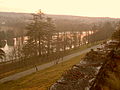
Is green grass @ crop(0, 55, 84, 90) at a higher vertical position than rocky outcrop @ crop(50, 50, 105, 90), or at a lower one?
lower

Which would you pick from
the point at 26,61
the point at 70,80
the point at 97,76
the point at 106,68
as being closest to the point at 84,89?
the point at 70,80

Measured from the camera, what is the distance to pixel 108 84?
6.03 meters

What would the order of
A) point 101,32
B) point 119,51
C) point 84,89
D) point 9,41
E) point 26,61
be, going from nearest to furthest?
point 84,89, point 119,51, point 26,61, point 101,32, point 9,41

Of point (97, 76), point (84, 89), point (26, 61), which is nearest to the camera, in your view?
point (84, 89)

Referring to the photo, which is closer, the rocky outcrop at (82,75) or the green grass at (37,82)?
the rocky outcrop at (82,75)

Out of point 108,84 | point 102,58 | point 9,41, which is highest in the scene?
point 102,58

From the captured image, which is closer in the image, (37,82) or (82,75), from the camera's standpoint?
(82,75)

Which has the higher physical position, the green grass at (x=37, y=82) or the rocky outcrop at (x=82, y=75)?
the rocky outcrop at (x=82, y=75)

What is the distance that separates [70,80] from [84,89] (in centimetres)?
59

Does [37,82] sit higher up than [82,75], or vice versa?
[82,75]

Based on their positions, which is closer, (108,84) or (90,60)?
(108,84)

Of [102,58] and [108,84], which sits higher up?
[102,58]

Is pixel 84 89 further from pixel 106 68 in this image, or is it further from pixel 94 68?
pixel 106 68

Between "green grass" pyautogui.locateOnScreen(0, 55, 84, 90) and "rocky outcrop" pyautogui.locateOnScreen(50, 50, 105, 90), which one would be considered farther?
"green grass" pyautogui.locateOnScreen(0, 55, 84, 90)
